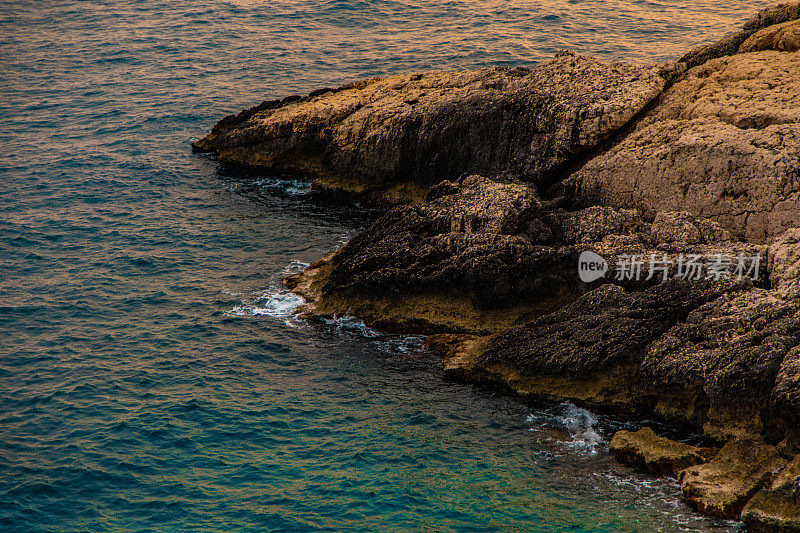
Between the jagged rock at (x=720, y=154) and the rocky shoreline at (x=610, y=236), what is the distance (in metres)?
0.09

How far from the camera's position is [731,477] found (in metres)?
24.3

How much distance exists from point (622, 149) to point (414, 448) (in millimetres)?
18783

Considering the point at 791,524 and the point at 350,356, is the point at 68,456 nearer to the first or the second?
the point at 350,356

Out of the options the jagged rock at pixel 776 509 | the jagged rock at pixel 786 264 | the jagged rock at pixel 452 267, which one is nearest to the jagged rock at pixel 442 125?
the jagged rock at pixel 452 267

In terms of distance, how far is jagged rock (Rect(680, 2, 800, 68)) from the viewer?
4256 centimetres

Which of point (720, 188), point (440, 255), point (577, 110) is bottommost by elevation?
point (440, 255)

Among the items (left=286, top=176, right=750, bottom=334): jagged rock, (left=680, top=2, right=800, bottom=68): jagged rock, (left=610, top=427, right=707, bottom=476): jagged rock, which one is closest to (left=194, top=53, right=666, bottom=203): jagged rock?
(left=680, top=2, right=800, bottom=68): jagged rock

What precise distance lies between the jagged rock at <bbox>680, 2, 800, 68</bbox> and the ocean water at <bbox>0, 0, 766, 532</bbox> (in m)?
19.2

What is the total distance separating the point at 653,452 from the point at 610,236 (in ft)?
35.4

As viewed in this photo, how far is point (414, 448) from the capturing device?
2798cm

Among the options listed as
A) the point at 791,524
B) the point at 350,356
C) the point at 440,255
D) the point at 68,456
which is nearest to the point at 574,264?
the point at 440,255

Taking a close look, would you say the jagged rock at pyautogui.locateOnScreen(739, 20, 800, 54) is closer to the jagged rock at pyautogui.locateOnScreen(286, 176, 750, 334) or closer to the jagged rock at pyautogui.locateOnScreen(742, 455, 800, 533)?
the jagged rock at pyautogui.locateOnScreen(286, 176, 750, 334)

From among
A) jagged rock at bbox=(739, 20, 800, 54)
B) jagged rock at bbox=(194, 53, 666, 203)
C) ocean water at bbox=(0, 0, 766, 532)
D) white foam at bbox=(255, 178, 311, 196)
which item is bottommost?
ocean water at bbox=(0, 0, 766, 532)

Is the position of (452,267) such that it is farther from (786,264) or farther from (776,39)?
(776,39)
